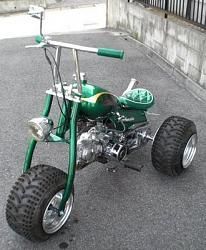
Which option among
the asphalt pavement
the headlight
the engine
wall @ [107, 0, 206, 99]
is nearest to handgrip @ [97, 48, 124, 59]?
the headlight

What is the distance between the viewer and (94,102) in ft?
8.47

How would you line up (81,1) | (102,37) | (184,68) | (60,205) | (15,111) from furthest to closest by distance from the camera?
(81,1) < (102,37) < (184,68) < (15,111) < (60,205)

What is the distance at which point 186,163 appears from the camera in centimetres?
334

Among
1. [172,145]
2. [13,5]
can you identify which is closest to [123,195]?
[172,145]

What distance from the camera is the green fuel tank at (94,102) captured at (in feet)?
8.52

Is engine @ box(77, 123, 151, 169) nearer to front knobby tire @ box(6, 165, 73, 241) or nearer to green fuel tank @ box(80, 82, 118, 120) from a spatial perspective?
green fuel tank @ box(80, 82, 118, 120)

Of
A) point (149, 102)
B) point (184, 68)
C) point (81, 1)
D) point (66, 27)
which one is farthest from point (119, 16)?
point (81, 1)

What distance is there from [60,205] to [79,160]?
43cm

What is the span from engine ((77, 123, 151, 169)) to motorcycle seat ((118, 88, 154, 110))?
25cm

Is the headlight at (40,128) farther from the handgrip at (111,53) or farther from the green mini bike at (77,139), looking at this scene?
the handgrip at (111,53)

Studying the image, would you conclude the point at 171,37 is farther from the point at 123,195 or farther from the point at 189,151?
the point at 123,195

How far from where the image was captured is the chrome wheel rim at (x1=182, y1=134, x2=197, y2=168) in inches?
130

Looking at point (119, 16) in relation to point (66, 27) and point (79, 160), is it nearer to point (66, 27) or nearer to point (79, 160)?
point (66, 27)

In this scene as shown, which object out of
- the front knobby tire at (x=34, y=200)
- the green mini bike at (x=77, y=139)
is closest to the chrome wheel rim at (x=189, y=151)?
the green mini bike at (x=77, y=139)
